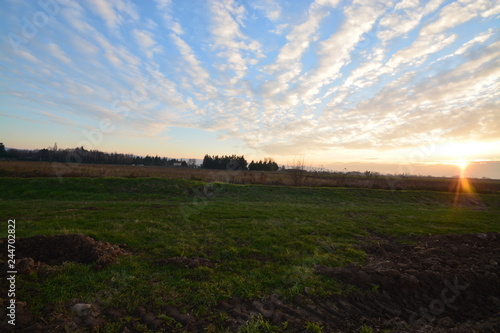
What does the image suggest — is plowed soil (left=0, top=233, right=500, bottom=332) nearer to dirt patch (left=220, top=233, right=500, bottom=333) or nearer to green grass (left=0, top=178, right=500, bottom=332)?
dirt patch (left=220, top=233, right=500, bottom=333)

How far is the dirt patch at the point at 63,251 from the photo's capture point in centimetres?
529

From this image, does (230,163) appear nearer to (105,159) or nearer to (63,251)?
(105,159)

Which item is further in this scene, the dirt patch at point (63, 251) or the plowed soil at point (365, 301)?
the dirt patch at point (63, 251)

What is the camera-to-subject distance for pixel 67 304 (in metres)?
3.83

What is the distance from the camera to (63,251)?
5.57 meters

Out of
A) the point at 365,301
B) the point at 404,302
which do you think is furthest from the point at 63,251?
the point at 404,302

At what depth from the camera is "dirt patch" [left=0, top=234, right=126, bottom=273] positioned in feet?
17.3

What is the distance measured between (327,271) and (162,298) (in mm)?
4109

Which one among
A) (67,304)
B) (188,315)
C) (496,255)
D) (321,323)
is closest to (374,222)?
(496,255)

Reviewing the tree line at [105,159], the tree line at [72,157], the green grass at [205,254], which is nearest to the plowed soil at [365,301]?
the green grass at [205,254]

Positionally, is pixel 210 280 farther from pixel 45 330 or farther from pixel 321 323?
pixel 45 330

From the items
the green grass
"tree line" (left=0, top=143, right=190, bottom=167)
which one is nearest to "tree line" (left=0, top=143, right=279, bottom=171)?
"tree line" (left=0, top=143, right=190, bottom=167)

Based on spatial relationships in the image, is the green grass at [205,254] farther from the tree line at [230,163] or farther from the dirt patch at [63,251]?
the tree line at [230,163]

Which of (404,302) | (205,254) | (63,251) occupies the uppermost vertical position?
(63,251)
